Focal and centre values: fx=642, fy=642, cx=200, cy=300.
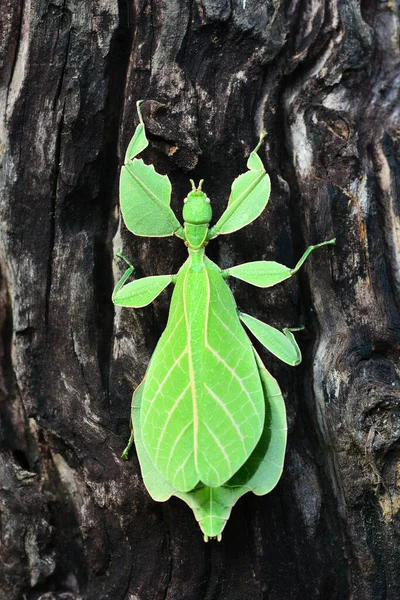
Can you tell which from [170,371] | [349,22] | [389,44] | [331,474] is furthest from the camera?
[389,44]

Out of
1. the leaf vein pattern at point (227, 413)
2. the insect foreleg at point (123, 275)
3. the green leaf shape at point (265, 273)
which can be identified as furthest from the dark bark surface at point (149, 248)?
the leaf vein pattern at point (227, 413)

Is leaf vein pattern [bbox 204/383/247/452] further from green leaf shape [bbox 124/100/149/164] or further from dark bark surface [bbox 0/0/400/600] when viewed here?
green leaf shape [bbox 124/100/149/164]

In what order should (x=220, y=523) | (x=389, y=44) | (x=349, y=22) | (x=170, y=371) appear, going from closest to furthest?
(x=220, y=523), (x=170, y=371), (x=349, y=22), (x=389, y=44)

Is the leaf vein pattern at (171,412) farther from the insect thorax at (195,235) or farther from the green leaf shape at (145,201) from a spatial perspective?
the green leaf shape at (145,201)

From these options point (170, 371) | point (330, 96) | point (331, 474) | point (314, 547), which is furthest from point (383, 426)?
point (330, 96)

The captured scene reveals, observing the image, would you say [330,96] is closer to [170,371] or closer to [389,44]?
[389,44]

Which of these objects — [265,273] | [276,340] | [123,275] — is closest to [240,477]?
[276,340]

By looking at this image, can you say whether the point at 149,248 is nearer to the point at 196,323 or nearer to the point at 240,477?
the point at 196,323

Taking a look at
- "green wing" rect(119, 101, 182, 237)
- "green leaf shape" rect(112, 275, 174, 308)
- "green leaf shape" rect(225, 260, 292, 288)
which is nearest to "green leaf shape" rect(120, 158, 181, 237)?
"green wing" rect(119, 101, 182, 237)
